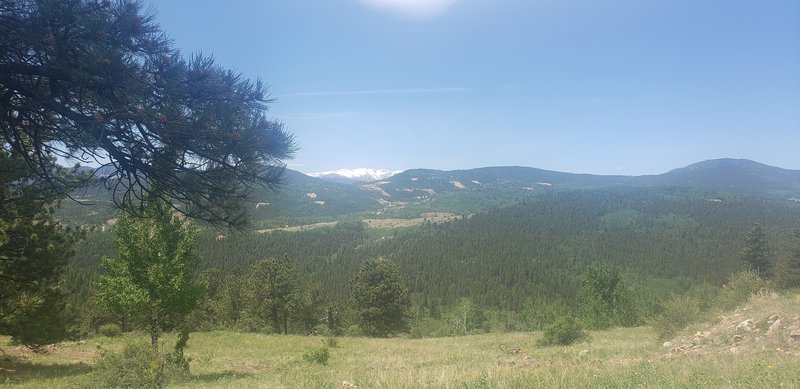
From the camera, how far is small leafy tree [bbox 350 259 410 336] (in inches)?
1494

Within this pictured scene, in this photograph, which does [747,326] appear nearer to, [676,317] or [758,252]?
[676,317]

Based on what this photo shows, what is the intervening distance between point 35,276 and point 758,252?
49389 mm

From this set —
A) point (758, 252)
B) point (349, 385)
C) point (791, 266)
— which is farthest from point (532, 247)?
point (349, 385)

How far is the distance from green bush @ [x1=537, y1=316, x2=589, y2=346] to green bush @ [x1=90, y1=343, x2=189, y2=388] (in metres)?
15.0

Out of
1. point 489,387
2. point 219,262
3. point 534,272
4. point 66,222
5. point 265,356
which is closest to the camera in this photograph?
point 489,387

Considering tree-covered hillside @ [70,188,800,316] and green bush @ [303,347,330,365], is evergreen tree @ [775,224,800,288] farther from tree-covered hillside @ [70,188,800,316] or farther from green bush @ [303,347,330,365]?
tree-covered hillside @ [70,188,800,316]

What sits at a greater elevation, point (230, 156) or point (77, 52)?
point (77, 52)

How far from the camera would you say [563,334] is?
17875mm

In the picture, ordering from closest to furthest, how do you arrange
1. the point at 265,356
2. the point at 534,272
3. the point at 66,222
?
the point at 66,222 → the point at 265,356 → the point at 534,272

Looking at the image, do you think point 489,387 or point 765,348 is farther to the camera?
point 765,348

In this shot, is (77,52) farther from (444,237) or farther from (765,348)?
(444,237)

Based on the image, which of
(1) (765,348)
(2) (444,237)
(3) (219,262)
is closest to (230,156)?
(1) (765,348)

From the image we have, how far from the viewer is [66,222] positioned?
11.6 meters

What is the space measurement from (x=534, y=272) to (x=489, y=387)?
114 metres
